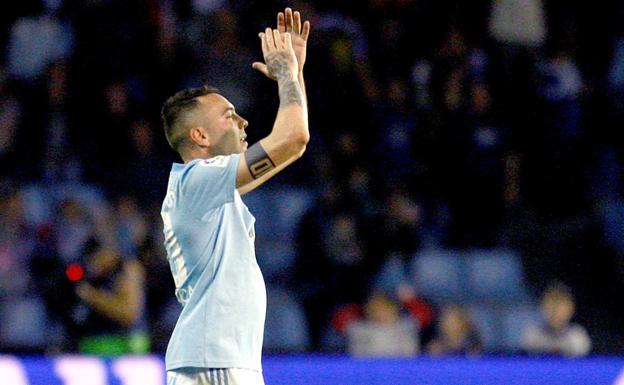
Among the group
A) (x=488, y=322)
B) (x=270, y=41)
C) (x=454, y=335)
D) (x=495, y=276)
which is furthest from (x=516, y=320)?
(x=270, y=41)

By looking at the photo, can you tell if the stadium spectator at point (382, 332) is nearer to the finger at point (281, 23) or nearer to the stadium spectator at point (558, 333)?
the stadium spectator at point (558, 333)

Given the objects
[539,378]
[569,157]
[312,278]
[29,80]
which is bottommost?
[539,378]

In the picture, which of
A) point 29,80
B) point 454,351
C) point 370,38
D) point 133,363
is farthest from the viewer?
point 370,38

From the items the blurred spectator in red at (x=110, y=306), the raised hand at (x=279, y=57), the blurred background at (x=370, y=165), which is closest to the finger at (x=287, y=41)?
the raised hand at (x=279, y=57)

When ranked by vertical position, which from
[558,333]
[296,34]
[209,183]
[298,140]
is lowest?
[558,333]

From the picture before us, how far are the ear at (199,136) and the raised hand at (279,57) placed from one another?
30 cm

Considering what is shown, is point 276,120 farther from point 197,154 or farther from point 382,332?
point 382,332

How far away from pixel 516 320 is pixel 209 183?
546cm

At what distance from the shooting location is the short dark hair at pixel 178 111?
13.4 ft

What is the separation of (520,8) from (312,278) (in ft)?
10.5

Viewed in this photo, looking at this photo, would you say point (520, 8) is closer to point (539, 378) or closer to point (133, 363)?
point (539, 378)

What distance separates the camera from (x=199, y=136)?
4.04 meters

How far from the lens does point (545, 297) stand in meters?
8.63

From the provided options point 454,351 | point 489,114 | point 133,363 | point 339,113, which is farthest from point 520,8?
point 133,363
